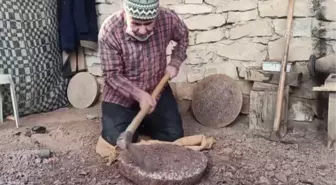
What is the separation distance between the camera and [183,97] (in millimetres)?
3736

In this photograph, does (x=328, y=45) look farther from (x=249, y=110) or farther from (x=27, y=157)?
(x=27, y=157)

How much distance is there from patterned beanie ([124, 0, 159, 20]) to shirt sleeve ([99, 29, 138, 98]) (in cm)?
27

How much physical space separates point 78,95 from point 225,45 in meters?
1.22

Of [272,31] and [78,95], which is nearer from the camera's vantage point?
[272,31]

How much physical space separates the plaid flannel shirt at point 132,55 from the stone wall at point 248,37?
0.55 m

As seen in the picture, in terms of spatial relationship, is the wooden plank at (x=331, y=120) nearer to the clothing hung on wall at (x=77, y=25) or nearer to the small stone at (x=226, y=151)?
the small stone at (x=226, y=151)

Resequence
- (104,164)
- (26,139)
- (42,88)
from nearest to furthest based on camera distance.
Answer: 1. (104,164)
2. (26,139)
3. (42,88)

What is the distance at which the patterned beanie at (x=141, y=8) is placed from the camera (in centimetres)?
257

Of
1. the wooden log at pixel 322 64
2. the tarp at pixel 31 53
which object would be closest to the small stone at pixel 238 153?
the wooden log at pixel 322 64

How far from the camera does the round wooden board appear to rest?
3969mm

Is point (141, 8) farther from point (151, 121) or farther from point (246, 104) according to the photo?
point (246, 104)

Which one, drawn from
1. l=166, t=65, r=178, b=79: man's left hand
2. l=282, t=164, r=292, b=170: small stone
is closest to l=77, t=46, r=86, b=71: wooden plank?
l=166, t=65, r=178, b=79: man's left hand

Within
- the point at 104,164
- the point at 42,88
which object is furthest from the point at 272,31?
the point at 42,88

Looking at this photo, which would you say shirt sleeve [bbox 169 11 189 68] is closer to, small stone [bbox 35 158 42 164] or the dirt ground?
the dirt ground
